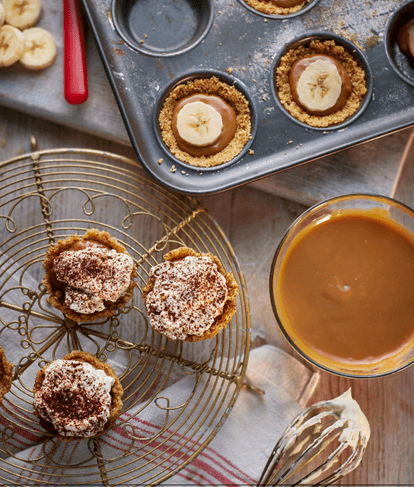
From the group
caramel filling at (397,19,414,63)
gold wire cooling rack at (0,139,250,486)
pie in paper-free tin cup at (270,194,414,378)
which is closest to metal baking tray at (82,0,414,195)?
caramel filling at (397,19,414,63)

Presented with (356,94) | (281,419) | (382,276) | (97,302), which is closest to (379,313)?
(382,276)

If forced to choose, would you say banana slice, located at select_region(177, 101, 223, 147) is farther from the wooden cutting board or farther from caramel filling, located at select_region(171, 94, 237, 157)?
the wooden cutting board

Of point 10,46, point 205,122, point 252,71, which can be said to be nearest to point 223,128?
point 205,122

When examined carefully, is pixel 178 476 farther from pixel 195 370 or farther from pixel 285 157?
pixel 285 157

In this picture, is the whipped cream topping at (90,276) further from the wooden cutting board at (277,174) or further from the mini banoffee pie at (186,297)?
the wooden cutting board at (277,174)

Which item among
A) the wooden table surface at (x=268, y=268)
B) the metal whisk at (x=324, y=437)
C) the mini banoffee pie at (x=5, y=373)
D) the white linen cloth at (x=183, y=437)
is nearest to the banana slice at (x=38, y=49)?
the wooden table surface at (x=268, y=268)

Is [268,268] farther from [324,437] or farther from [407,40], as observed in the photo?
[407,40]
